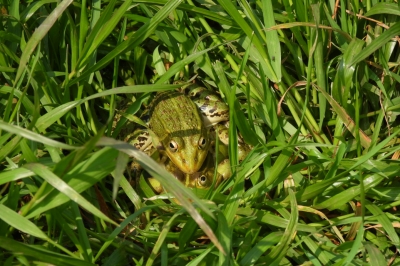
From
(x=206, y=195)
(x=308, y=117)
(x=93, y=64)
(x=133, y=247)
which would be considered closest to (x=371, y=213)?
(x=308, y=117)

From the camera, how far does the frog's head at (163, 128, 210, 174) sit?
132 inches

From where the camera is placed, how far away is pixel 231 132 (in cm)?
289

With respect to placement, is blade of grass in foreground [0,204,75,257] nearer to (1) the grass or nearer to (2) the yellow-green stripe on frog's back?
(1) the grass

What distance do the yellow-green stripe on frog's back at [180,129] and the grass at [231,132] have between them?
Result: 165 mm

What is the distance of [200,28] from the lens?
360 cm

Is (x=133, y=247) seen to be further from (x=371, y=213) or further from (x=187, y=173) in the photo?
(x=371, y=213)

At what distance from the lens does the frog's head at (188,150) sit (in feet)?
11.0

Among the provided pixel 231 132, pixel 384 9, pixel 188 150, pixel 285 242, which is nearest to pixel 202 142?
pixel 188 150

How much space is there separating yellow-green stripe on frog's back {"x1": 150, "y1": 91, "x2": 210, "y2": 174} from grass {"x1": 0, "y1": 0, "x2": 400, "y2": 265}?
16 cm

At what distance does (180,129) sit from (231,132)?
0.71 m

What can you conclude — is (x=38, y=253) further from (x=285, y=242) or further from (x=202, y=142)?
(x=202, y=142)

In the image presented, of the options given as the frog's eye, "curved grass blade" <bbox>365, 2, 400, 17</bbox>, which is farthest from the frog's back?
"curved grass blade" <bbox>365, 2, 400, 17</bbox>

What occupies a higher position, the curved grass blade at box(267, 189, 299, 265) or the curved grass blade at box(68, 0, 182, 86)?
the curved grass blade at box(68, 0, 182, 86)

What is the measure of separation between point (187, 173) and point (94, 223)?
62cm
